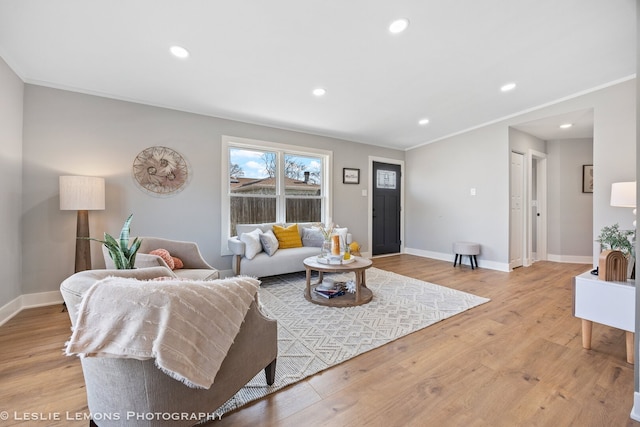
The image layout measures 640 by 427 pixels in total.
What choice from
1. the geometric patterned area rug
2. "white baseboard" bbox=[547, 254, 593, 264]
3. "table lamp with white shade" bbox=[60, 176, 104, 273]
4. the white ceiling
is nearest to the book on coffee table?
the geometric patterned area rug

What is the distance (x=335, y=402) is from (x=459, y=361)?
0.95 m

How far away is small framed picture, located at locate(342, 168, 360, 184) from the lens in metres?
5.00

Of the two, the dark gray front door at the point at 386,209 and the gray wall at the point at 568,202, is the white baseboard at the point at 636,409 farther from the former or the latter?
the gray wall at the point at 568,202

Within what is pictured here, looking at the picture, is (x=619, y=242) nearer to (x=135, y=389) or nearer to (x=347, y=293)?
(x=347, y=293)

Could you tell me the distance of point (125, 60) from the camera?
2.38 metres

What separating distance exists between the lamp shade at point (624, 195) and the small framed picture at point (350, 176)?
11.4 feet

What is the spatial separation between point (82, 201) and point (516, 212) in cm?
607

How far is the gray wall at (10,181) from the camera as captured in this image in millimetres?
2332

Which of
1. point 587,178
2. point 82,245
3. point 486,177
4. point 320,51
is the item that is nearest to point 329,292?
point 320,51

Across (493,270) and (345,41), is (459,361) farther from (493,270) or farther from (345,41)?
(493,270)

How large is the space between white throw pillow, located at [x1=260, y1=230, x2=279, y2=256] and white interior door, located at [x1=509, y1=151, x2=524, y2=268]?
12.4 ft

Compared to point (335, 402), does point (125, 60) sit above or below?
→ above

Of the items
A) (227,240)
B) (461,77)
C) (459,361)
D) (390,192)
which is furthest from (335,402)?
(390,192)

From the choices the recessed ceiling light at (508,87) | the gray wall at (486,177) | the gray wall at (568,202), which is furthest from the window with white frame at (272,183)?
the gray wall at (568,202)
